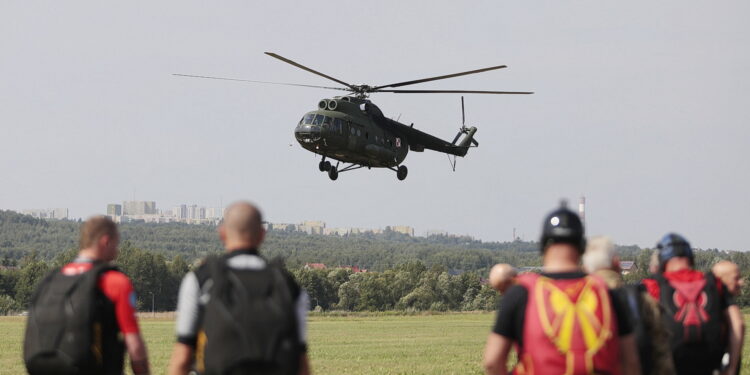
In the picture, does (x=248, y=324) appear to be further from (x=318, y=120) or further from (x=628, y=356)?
(x=318, y=120)

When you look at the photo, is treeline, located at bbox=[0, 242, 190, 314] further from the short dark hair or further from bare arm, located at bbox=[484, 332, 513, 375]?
bare arm, located at bbox=[484, 332, 513, 375]

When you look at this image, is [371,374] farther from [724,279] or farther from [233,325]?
[233,325]

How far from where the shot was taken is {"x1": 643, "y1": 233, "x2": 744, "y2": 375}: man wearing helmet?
27.7 ft

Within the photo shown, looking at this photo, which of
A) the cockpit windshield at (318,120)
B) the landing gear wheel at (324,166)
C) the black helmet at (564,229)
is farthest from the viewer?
the landing gear wheel at (324,166)

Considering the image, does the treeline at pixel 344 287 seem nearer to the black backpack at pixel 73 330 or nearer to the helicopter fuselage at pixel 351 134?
the helicopter fuselage at pixel 351 134

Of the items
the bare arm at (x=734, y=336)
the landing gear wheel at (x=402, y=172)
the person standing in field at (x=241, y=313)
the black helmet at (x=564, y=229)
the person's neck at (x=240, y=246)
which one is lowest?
the bare arm at (x=734, y=336)

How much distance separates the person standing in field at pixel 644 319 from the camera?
23.5 feet

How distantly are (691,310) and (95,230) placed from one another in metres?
4.17

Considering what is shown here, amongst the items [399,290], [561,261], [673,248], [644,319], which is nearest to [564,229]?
[561,261]

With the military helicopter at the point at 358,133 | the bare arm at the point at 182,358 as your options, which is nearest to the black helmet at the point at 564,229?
the bare arm at the point at 182,358

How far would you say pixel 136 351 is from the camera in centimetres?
695

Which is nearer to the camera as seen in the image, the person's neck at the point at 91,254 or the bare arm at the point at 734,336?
the person's neck at the point at 91,254

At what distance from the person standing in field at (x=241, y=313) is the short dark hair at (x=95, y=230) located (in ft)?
4.90

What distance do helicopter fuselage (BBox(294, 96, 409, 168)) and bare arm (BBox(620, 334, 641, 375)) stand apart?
98.6 feet
